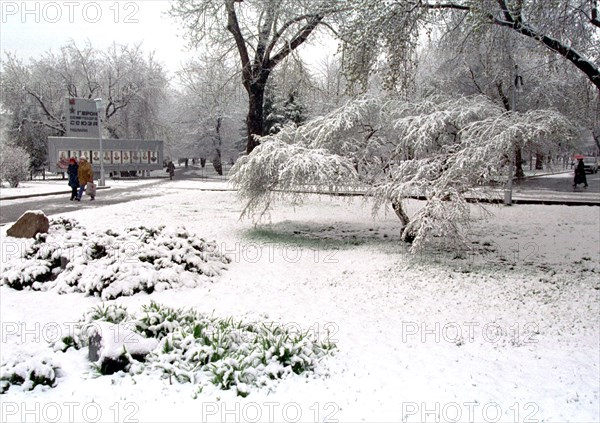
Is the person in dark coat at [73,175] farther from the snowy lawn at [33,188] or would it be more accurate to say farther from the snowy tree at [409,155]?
the snowy tree at [409,155]

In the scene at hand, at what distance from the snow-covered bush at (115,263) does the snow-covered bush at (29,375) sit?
2.79 meters

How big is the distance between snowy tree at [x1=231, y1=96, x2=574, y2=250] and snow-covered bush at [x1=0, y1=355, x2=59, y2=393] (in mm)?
6479

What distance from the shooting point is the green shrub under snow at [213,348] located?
4.71 meters

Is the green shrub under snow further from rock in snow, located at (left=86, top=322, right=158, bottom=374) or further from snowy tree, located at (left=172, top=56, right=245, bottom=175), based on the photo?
snowy tree, located at (left=172, top=56, right=245, bottom=175)

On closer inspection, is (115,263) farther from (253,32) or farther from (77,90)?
(77,90)

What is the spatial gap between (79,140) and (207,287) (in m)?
30.2

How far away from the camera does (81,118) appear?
33.8 meters

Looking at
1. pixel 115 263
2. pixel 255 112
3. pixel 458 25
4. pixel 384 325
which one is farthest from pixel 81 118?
pixel 384 325

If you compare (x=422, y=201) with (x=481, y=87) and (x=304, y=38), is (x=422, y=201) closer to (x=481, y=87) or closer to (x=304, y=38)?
(x=304, y=38)

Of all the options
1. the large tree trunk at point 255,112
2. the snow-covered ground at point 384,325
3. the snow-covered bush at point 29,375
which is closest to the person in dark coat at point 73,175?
the snow-covered ground at point 384,325

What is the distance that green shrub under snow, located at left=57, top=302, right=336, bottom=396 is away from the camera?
4707mm

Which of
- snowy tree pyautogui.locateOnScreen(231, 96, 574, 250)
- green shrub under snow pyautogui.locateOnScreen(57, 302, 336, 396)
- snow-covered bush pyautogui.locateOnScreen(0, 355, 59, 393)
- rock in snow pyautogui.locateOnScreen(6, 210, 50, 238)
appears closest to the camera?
snow-covered bush pyautogui.locateOnScreen(0, 355, 59, 393)

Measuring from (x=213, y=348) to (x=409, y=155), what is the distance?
24.4 ft

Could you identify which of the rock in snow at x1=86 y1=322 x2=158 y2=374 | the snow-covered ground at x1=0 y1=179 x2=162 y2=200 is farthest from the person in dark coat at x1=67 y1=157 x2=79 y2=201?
the rock in snow at x1=86 y1=322 x2=158 y2=374
